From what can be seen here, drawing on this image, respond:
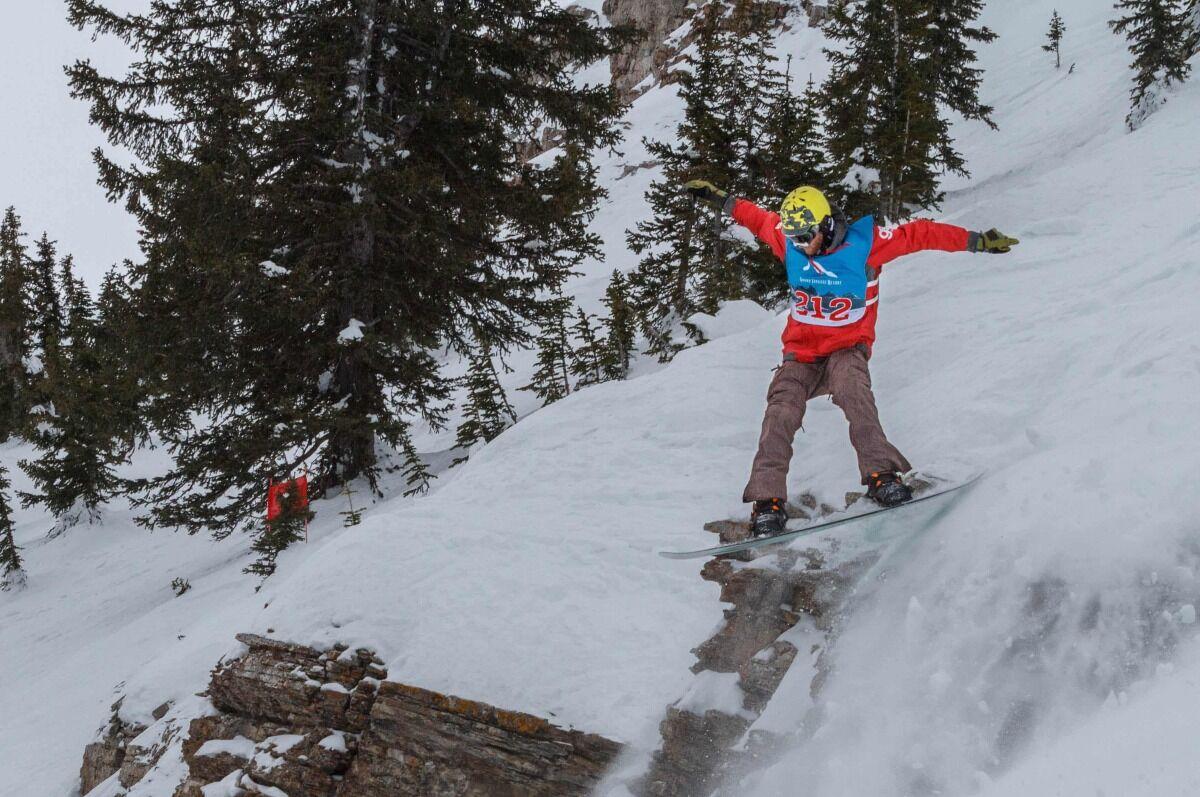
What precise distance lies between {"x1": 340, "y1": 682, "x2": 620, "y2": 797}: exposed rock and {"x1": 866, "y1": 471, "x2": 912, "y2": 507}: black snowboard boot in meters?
2.42

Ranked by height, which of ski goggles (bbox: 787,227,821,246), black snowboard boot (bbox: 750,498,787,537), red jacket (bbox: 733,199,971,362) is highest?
ski goggles (bbox: 787,227,821,246)

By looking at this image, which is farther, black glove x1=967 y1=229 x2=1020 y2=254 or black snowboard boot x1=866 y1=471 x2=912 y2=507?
black glove x1=967 y1=229 x2=1020 y2=254

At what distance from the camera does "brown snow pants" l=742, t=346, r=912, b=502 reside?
4.91 metres

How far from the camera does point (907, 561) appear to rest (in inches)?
173

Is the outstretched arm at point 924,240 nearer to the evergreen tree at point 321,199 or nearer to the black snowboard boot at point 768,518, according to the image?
the black snowboard boot at point 768,518

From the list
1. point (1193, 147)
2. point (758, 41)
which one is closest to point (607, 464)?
point (1193, 147)

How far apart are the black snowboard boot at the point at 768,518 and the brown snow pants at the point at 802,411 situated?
5 centimetres

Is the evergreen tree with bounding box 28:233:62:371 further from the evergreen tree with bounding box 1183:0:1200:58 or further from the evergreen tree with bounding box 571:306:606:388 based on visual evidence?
the evergreen tree with bounding box 1183:0:1200:58

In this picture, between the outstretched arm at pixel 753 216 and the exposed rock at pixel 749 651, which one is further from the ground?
the outstretched arm at pixel 753 216

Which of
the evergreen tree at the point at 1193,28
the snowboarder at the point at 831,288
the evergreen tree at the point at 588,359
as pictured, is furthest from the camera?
the evergreen tree at the point at 1193,28

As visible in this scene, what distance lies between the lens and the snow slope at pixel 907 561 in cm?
332

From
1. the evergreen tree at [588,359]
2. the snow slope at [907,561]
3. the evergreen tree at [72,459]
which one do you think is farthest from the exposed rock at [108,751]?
the evergreen tree at [72,459]

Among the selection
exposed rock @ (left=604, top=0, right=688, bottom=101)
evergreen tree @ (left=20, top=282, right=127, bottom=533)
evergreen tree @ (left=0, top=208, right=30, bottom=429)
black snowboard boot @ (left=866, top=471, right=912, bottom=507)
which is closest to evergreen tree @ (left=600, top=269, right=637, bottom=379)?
black snowboard boot @ (left=866, top=471, right=912, bottom=507)

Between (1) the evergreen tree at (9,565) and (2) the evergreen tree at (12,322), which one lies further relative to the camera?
(2) the evergreen tree at (12,322)
